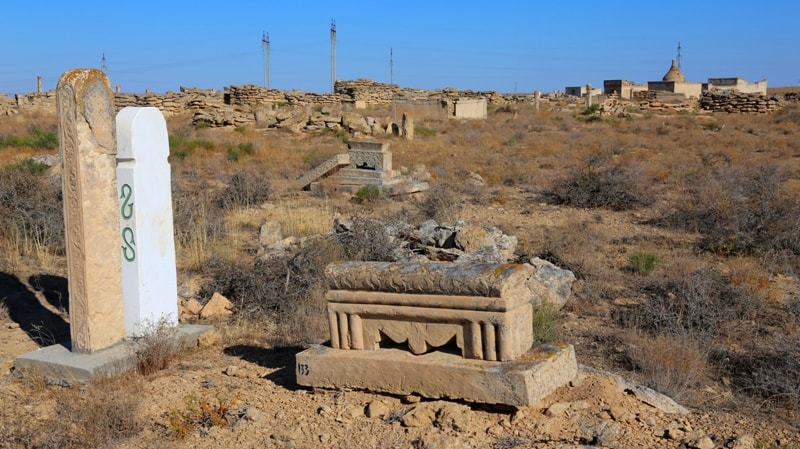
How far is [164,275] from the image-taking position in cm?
598

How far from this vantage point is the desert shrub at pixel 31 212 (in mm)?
9516

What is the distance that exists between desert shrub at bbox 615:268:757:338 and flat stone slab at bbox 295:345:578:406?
221 centimetres

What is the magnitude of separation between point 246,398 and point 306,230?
5570mm

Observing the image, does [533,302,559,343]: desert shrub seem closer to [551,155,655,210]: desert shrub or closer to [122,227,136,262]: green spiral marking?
[122,227,136,262]: green spiral marking

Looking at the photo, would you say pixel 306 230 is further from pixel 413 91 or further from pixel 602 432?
pixel 413 91

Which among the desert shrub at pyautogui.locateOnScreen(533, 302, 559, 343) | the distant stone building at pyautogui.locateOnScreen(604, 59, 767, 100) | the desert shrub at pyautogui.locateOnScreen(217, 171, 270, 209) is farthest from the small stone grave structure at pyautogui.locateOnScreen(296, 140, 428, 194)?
the distant stone building at pyautogui.locateOnScreen(604, 59, 767, 100)

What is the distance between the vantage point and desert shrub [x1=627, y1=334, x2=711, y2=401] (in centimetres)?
511

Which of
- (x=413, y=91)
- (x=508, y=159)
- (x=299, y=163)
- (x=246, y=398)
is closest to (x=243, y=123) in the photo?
(x=299, y=163)

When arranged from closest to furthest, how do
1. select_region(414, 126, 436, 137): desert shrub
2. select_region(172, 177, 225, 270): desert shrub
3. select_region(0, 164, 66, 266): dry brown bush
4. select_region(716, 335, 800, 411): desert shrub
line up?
select_region(716, 335, 800, 411): desert shrub
select_region(172, 177, 225, 270): desert shrub
select_region(0, 164, 66, 266): dry brown bush
select_region(414, 126, 436, 137): desert shrub

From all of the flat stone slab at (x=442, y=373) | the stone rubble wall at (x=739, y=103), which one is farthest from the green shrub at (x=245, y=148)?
the stone rubble wall at (x=739, y=103)

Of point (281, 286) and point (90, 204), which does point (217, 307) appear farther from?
point (90, 204)

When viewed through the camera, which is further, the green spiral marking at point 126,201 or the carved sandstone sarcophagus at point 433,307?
the green spiral marking at point 126,201

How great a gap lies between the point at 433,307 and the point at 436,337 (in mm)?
202

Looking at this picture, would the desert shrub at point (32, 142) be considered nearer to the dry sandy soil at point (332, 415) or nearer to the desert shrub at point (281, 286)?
the desert shrub at point (281, 286)
